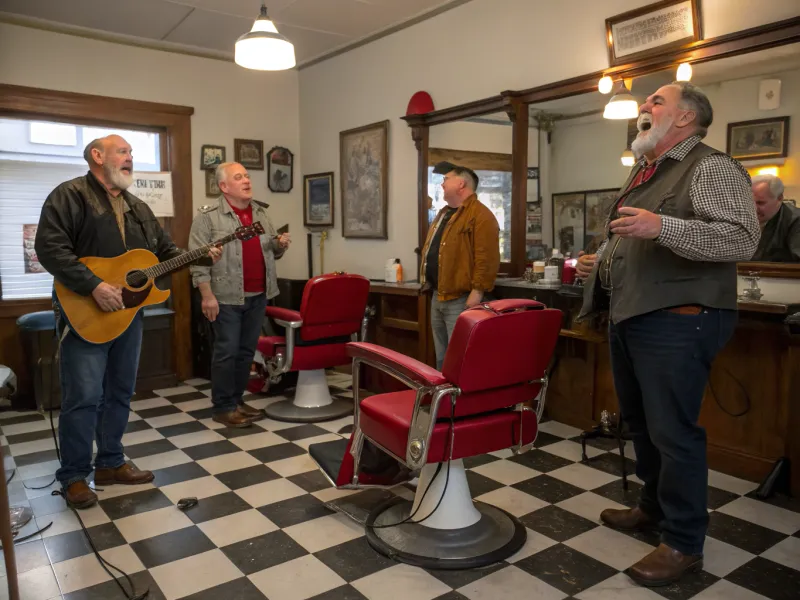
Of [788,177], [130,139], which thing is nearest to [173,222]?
[130,139]

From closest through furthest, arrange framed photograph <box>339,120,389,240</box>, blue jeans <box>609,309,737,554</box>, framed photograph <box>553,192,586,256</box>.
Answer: blue jeans <box>609,309,737,554</box>
framed photograph <box>553,192,586,256</box>
framed photograph <box>339,120,389,240</box>

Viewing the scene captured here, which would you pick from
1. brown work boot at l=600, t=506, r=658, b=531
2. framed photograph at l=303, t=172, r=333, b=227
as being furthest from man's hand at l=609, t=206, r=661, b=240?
framed photograph at l=303, t=172, r=333, b=227

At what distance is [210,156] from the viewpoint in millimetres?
5289

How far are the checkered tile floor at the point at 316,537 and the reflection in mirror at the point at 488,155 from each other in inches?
58.3

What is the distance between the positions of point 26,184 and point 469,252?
10.8 feet

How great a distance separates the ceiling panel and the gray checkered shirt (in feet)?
12.3

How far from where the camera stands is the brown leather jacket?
11.4 ft

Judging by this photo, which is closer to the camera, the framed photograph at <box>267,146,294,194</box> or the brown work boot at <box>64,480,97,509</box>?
the brown work boot at <box>64,480,97,509</box>

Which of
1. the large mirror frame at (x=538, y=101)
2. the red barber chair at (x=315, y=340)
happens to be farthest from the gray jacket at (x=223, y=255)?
the large mirror frame at (x=538, y=101)

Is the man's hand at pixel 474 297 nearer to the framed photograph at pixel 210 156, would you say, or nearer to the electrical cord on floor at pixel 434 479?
the electrical cord on floor at pixel 434 479

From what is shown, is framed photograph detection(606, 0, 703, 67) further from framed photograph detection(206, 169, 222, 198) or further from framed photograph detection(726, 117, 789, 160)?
framed photograph detection(206, 169, 222, 198)

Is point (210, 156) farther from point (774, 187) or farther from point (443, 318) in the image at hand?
point (774, 187)

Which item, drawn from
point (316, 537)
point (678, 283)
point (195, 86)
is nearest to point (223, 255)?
point (316, 537)

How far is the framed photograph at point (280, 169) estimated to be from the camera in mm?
5664
